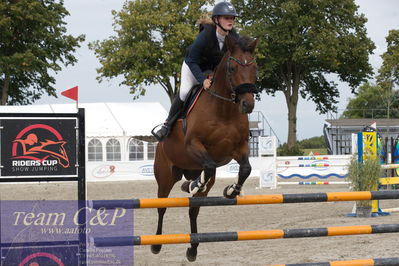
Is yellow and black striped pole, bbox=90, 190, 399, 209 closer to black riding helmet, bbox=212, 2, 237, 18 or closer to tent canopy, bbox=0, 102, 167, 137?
black riding helmet, bbox=212, 2, 237, 18

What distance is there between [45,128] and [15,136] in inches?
8.9

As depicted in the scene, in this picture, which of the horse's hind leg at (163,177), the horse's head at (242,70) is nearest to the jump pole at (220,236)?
the horse's head at (242,70)

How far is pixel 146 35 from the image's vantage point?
1379 inches

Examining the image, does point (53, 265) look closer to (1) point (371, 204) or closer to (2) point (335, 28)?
(1) point (371, 204)

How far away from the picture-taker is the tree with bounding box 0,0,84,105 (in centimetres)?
3012

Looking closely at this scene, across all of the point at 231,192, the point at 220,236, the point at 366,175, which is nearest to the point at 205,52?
the point at 231,192

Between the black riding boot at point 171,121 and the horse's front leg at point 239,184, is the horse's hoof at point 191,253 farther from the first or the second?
the horse's front leg at point 239,184

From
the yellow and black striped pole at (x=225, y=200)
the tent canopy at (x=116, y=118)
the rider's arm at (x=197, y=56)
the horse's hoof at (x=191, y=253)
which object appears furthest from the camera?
the tent canopy at (x=116, y=118)

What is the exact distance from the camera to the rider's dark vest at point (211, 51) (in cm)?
504

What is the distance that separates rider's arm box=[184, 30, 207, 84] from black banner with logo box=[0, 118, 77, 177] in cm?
118

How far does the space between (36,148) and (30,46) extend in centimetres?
2841

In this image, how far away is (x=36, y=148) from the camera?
4.50 m

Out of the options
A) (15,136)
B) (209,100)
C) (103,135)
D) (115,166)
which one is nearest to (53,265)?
(15,136)

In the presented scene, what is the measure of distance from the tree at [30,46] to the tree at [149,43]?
2357mm
